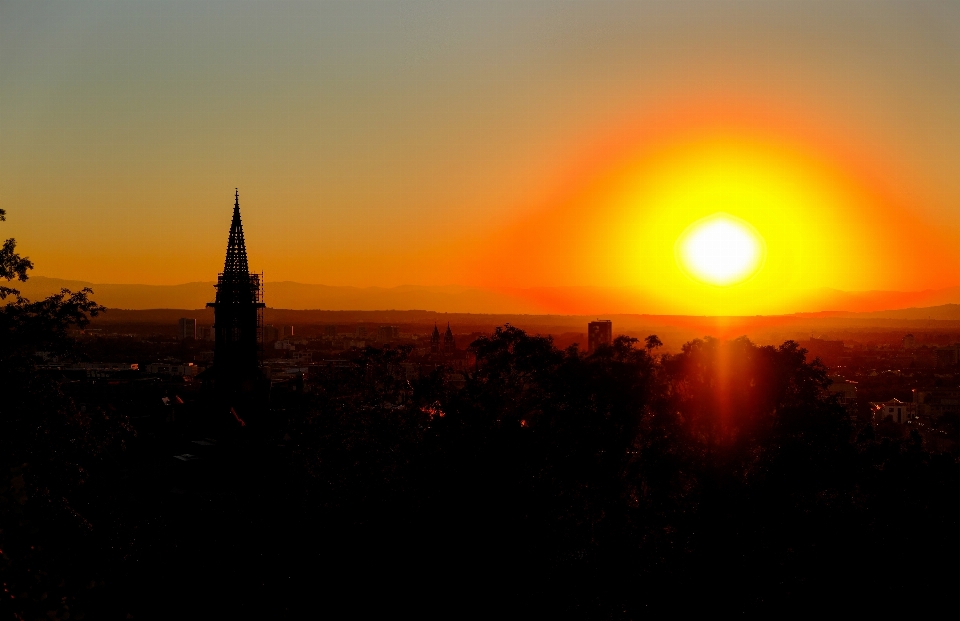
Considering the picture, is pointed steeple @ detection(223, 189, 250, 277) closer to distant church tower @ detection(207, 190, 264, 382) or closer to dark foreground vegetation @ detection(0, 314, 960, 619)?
distant church tower @ detection(207, 190, 264, 382)

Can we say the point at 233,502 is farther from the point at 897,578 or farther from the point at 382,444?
the point at 897,578

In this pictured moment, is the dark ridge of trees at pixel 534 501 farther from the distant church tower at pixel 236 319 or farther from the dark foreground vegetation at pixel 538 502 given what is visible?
the distant church tower at pixel 236 319

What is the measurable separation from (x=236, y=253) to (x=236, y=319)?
431cm

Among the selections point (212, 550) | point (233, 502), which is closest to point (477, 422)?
point (212, 550)

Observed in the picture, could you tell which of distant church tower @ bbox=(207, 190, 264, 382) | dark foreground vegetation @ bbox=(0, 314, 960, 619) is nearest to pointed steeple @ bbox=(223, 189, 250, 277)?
distant church tower @ bbox=(207, 190, 264, 382)

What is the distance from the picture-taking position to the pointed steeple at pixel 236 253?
218 ft

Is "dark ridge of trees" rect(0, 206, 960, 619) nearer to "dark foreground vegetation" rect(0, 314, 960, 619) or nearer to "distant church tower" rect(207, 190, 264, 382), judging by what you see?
"dark foreground vegetation" rect(0, 314, 960, 619)

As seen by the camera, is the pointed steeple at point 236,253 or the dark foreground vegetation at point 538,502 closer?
the dark foreground vegetation at point 538,502

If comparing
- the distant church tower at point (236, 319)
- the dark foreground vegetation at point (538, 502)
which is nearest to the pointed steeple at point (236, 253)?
the distant church tower at point (236, 319)

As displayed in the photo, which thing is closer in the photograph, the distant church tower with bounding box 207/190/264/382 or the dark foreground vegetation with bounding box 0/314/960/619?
the dark foreground vegetation with bounding box 0/314/960/619

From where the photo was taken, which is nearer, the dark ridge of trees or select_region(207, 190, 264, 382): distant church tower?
the dark ridge of trees

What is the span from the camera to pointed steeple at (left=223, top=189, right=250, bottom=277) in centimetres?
6638

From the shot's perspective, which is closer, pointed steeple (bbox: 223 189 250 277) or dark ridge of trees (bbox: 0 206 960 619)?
dark ridge of trees (bbox: 0 206 960 619)

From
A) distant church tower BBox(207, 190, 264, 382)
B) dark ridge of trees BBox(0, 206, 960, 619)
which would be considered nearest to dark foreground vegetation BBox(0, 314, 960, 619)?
dark ridge of trees BBox(0, 206, 960, 619)
